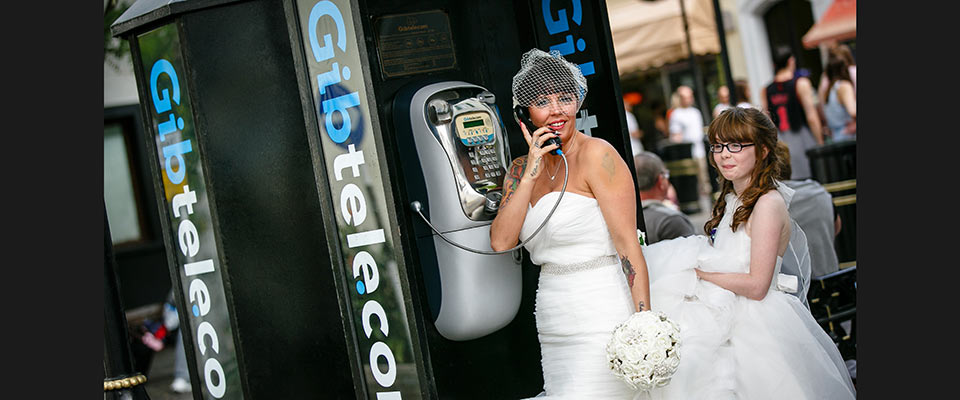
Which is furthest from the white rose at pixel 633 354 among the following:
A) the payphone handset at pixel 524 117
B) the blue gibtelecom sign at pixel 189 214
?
the blue gibtelecom sign at pixel 189 214

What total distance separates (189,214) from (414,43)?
4.71ft

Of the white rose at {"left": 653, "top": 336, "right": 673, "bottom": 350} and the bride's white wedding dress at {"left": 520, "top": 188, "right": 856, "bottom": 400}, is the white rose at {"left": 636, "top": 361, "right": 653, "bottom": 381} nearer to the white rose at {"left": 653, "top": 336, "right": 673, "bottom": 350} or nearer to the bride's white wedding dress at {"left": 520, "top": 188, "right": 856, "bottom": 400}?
the white rose at {"left": 653, "top": 336, "right": 673, "bottom": 350}

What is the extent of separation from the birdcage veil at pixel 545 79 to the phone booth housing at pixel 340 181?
0.38m

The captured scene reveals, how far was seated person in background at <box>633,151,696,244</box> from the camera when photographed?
552cm

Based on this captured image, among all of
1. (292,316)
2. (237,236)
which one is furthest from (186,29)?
(292,316)

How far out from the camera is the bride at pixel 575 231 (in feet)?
13.4

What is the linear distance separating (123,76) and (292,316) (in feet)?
24.7

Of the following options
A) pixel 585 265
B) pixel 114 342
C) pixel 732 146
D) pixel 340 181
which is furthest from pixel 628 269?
pixel 114 342

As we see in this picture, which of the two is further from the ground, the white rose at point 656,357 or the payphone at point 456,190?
the payphone at point 456,190

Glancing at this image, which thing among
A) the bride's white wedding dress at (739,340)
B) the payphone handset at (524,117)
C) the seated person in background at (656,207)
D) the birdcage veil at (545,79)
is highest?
the birdcage veil at (545,79)

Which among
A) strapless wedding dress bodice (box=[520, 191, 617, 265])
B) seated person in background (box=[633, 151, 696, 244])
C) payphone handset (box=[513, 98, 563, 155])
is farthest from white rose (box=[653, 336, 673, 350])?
seated person in background (box=[633, 151, 696, 244])

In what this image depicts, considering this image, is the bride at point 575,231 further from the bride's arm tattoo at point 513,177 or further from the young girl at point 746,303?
the young girl at point 746,303

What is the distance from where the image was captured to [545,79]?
4.27 m

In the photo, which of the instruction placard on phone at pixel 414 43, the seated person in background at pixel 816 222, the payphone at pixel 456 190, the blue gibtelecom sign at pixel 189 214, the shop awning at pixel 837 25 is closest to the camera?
the payphone at pixel 456 190
